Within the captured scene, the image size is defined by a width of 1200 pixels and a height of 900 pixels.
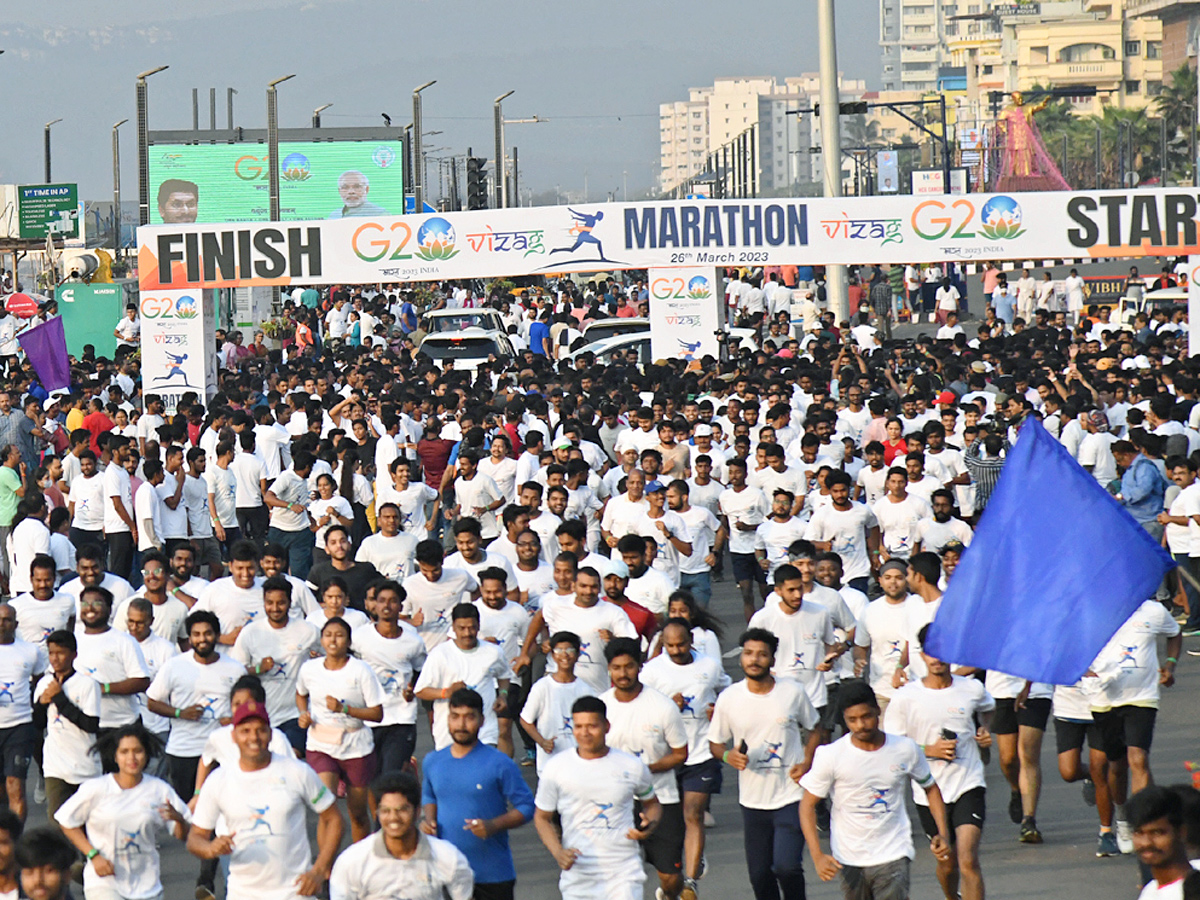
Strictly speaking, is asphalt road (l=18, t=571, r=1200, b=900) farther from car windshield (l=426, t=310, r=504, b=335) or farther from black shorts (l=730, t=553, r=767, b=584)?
car windshield (l=426, t=310, r=504, b=335)

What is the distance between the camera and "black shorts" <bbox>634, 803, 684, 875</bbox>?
27.2 feet

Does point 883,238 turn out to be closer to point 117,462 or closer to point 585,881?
point 117,462

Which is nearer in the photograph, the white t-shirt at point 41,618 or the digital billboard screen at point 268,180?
the white t-shirt at point 41,618

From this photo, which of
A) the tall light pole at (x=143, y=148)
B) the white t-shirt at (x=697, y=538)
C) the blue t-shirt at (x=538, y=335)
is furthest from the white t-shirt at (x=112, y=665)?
the tall light pole at (x=143, y=148)

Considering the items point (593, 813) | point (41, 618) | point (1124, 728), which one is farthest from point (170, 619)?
point (1124, 728)

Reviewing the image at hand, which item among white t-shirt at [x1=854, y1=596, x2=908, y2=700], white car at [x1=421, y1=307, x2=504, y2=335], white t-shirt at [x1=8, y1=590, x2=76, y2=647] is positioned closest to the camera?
white t-shirt at [x1=854, y1=596, x2=908, y2=700]

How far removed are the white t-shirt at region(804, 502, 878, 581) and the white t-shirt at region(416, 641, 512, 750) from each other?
4131mm

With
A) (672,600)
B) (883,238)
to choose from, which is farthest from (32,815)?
(883,238)

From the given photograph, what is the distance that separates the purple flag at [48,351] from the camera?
70.2ft

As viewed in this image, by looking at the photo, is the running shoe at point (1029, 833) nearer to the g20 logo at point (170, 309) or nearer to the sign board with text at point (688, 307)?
the sign board with text at point (688, 307)

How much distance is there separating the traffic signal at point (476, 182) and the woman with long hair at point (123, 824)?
3658 cm

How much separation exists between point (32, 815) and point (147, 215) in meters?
38.3

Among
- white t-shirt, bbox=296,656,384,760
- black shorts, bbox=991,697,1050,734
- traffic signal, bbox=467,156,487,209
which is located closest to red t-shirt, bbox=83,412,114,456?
white t-shirt, bbox=296,656,384,760

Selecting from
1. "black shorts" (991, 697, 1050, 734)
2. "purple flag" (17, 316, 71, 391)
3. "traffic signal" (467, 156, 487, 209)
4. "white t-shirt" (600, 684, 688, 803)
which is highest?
"traffic signal" (467, 156, 487, 209)
